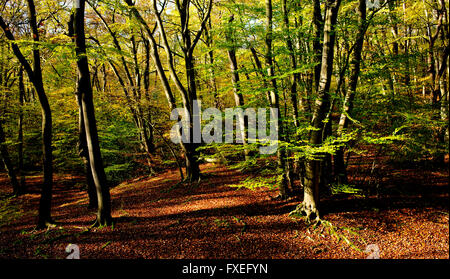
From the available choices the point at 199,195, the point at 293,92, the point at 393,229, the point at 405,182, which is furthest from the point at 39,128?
the point at 405,182

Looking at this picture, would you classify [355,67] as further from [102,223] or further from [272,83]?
[102,223]

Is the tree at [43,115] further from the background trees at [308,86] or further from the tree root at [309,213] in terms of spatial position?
the tree root at [309,213]

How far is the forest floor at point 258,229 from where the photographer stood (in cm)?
461

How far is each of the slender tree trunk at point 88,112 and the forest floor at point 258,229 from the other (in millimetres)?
739

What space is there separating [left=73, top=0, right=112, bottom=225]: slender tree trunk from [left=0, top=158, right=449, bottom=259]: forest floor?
74cm

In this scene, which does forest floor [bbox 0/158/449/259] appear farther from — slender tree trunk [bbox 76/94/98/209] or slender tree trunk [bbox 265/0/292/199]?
slender tree trunk [bbox 265/0/292/199]

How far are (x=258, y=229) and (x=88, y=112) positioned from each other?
5636 mm

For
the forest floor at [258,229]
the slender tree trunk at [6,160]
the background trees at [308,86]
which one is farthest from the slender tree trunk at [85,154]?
the slender tree trunk at [6,160]

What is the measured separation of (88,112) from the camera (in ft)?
19.0

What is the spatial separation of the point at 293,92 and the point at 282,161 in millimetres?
2096

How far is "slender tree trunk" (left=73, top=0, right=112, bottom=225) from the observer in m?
5.58

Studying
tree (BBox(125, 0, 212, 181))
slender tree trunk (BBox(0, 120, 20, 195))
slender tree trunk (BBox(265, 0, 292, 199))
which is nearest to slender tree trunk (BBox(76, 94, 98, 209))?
tree (BBox(125, 0, 212, 181))

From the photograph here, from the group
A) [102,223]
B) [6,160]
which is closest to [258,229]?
[102,223]
